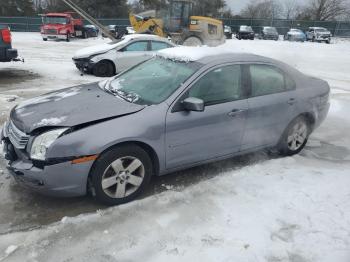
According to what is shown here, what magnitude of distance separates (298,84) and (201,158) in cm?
197

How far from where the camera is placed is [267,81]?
16.2ft

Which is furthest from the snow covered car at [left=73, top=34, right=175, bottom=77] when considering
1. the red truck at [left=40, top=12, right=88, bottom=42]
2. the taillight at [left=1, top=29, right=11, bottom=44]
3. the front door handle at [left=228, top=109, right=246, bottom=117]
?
the red truck at [left=40, top=12, right=88, bottom=42]

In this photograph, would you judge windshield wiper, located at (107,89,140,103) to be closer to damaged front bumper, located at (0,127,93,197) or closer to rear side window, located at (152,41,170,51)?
damaged front bumper, located at (0,127,93,197)

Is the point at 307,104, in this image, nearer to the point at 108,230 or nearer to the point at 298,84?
the point at 298,84

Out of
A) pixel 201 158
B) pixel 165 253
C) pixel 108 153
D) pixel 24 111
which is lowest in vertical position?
pixel 165 253

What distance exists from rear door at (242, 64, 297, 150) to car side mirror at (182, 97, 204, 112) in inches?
35.2

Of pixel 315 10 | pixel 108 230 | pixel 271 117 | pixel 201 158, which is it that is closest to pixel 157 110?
pixel 201 158

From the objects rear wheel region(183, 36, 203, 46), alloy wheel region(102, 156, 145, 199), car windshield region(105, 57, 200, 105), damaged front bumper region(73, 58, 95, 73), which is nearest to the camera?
alloy wheel region(102, 156, 145, 199)

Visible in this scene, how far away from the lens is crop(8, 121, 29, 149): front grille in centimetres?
362

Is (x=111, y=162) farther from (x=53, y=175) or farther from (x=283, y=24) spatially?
(x=283, y=24)

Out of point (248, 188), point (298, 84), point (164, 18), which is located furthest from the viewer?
point (164, 18)

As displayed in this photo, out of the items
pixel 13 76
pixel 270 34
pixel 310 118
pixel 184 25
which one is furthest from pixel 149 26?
pixel 270 34

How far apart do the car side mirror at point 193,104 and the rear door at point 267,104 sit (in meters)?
0.89

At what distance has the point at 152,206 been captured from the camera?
392 centimetres
